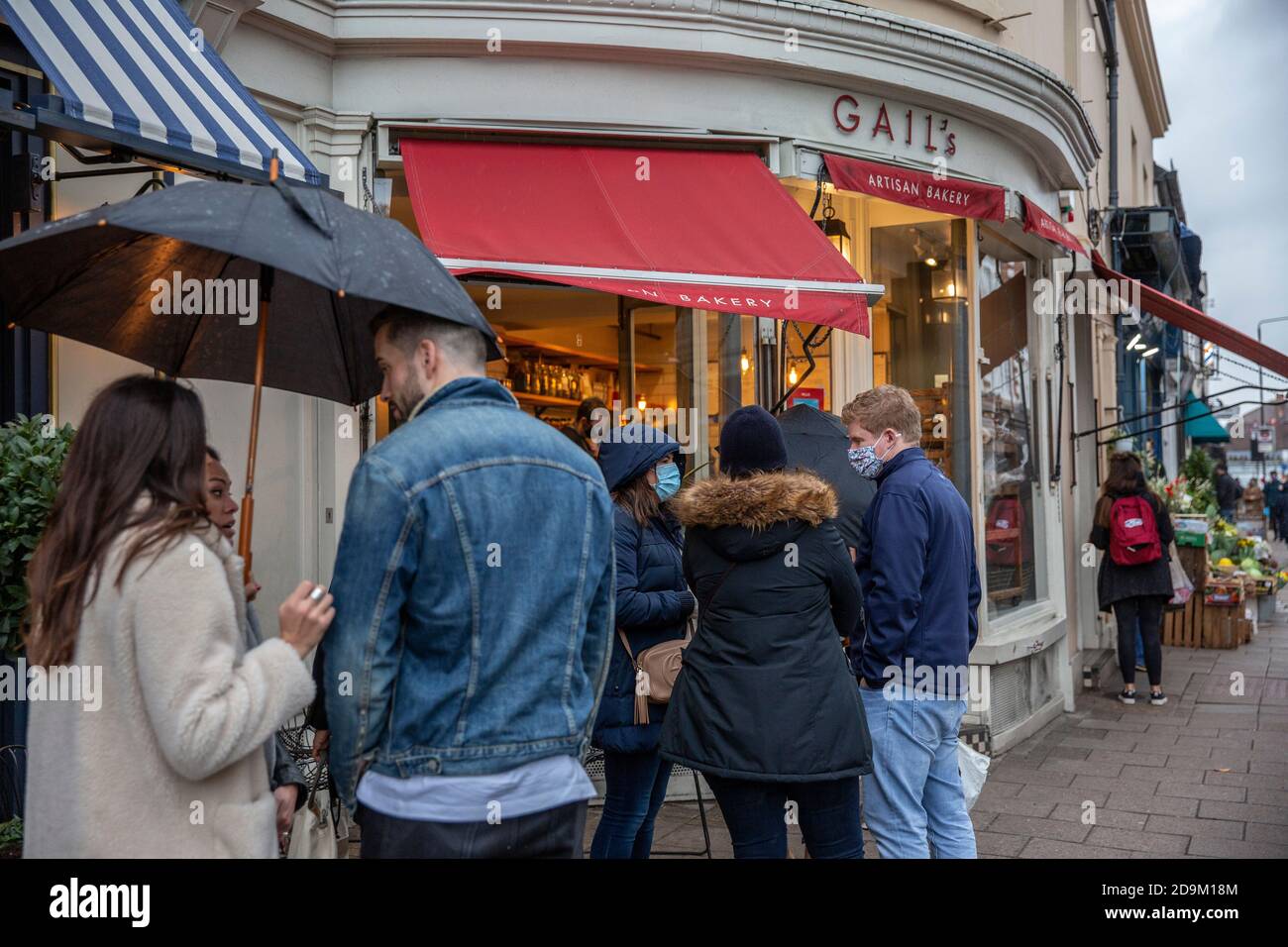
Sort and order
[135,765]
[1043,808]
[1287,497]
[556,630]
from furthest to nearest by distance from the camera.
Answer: [1287,497]
[1043,808]
[556,630]
[135,765]

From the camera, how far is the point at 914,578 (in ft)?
12.9

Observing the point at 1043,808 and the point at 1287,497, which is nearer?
the point at 1043,808

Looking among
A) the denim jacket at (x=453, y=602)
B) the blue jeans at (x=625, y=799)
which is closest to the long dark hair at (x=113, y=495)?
the denim jacket at (x=453, y=602)

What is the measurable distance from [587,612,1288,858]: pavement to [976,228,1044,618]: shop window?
1.18m

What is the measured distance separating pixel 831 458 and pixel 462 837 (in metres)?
3.36

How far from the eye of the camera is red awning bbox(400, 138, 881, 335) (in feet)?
17.3

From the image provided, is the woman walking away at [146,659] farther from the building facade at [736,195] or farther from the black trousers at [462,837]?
the building facade at [736,195]

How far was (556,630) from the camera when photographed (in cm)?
237

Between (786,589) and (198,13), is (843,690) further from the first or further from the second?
(198,13)

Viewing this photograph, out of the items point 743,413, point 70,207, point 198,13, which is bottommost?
point 743,413

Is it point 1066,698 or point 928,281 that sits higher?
point 928,281
